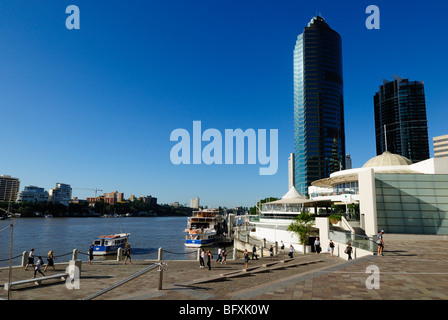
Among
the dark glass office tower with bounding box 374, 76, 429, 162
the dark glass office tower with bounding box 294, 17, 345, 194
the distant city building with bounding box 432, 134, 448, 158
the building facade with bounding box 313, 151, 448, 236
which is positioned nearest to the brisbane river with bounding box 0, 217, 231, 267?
the building facade with bounding box 313, 151, 448, 236

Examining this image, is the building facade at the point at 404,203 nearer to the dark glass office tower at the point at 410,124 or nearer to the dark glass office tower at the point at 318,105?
the dark glass office tower at the point at 318,105

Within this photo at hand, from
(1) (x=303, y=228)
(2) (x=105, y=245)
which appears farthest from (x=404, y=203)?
(2) (x=105, y=245)

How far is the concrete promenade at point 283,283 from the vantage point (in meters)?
10.7

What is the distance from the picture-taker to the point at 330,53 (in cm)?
16875

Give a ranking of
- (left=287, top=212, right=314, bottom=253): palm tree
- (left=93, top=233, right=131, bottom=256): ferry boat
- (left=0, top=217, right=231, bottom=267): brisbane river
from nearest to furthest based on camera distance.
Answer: (left=287, top=212, right=314, bottom=253): palm tree < (left=0, top=217, right=231, bottom=267): brisbane river < (left=93, top=233, right=131, bottom=256): ferry boat

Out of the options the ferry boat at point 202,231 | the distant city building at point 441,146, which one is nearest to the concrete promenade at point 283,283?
the ferry boat at point 202,231

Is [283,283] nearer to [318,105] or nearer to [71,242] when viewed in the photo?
[71,242]

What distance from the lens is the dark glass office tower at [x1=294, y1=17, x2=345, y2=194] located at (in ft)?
514

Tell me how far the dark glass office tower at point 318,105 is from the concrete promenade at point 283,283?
140 meters

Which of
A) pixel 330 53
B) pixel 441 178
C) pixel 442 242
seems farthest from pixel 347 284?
pixel 330 53

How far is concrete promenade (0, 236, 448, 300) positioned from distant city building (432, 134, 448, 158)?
179597 mm

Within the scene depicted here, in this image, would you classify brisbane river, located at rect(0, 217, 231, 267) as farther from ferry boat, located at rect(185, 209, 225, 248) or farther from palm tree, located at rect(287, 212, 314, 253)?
palm tree, located at rect(287, 212, 314, 253)

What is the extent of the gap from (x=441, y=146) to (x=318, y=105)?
77.4 metres
